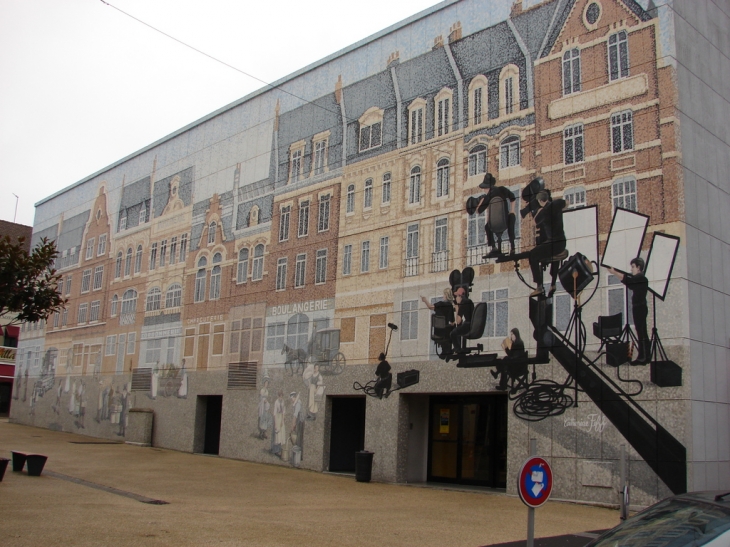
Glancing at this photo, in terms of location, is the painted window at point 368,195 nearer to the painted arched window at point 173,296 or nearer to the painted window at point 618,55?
the painted window at point 618,55

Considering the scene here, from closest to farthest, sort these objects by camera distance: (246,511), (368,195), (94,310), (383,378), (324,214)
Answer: (246,511)
(383,378)
(368,195)
(324,214)
(94,310)

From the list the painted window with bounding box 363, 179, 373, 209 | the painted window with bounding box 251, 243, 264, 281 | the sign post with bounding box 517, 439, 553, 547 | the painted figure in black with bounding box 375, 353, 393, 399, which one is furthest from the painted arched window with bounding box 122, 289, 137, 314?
the sign post with bounding box 517, 439, 553, 547

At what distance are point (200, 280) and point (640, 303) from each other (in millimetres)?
19489

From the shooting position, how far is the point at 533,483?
6891 millimetres

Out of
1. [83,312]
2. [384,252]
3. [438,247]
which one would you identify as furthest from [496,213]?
[83,312]

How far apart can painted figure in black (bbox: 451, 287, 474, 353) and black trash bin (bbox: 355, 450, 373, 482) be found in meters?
4.13

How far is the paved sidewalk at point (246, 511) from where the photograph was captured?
11453 mm

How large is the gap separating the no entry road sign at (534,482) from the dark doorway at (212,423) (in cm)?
2471

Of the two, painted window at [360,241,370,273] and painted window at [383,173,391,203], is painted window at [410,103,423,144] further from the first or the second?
painted window at [360,241,370,273]

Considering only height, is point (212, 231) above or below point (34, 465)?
above

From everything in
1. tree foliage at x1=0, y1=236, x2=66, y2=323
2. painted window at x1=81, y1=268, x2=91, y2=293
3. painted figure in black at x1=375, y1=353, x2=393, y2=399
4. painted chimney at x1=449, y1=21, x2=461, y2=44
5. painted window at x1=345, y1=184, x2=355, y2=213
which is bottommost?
painted figure in black at x1=375, y1=353, x2=393, y2=399

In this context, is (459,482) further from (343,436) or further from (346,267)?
(346,267)

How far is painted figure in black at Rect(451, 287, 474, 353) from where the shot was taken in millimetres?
20703

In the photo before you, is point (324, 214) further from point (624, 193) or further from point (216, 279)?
point (624, 193)
